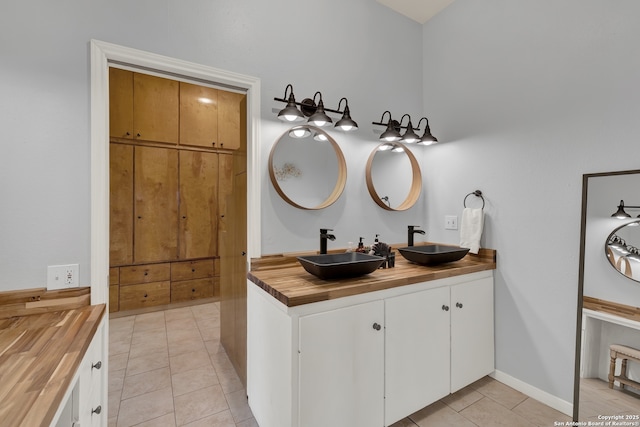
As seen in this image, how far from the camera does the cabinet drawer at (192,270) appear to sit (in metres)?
3.92

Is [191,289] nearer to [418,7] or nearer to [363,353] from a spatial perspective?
[363,353]

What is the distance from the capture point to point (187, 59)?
175 centimetres

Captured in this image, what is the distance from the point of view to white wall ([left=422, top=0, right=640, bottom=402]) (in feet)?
5.48

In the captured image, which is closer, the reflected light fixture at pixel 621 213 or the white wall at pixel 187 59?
the white wall at pixel 187 59

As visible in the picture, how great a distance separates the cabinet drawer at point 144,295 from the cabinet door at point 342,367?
319 cm

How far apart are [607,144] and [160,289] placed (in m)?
4.60

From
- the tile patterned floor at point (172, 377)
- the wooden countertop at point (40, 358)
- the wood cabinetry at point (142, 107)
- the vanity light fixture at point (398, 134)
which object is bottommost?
the tile patterned floor at point (172, 377)

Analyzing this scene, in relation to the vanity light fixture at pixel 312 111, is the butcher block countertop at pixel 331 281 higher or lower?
lower

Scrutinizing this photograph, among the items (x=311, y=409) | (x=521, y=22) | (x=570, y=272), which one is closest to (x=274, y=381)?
(x=311, y=409)

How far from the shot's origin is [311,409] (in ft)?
4.52

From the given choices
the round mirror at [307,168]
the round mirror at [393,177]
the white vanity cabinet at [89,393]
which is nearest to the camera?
the white vanity cabinet at [89,393]

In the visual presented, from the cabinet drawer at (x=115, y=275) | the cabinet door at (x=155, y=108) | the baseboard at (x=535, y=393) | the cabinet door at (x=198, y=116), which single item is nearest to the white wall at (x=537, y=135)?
the baseboard at (x=535, y=393)

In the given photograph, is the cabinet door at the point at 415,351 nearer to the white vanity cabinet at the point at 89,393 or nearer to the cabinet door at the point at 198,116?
the white vanity cabinet at the point at 89,393

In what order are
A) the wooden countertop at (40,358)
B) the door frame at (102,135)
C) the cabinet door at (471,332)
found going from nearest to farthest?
1. the wooden countertop at (40,358)
2. the door frame at (102,135)
3. the cabinet door at (471,332)
